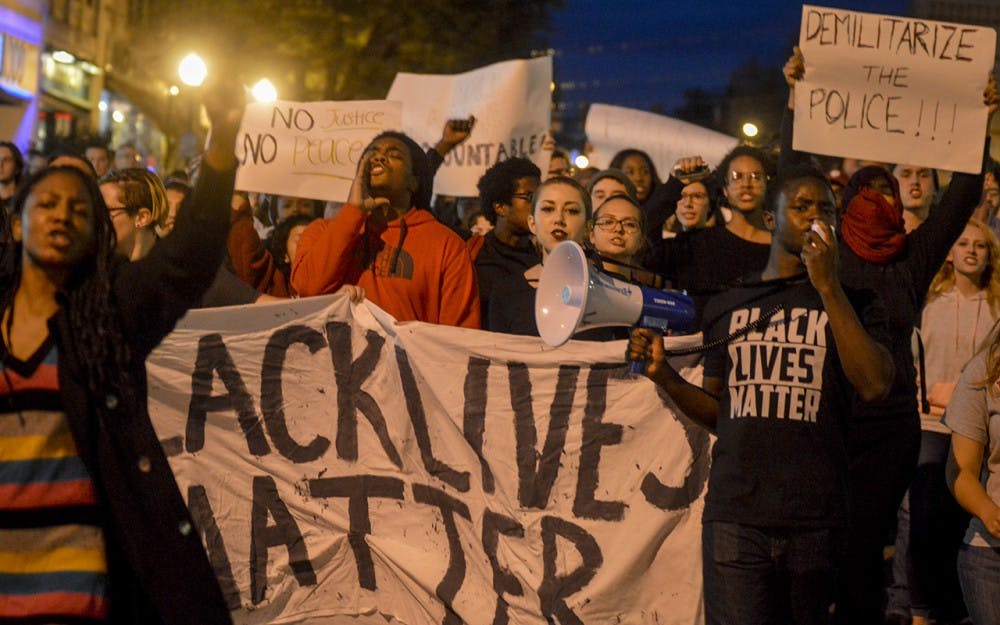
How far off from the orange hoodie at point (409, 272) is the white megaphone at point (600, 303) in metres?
1.39

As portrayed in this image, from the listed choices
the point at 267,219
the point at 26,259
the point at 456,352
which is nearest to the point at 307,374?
the point at 456,352

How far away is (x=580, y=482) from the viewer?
5246 millimetres

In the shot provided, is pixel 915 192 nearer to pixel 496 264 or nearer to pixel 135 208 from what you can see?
pixel 496 264

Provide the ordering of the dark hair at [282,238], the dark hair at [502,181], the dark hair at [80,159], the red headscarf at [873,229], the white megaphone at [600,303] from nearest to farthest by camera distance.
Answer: the white megaphone at [600,303] < the dark hair at [80,159] < the red headscarf at [873,229] < the dark hair at [502,181] < the dark hair at [282,238]

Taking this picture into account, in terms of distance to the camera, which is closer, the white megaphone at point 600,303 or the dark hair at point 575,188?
the white megaphone at point 600,303

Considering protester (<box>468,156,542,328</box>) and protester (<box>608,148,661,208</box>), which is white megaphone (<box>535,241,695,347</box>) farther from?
protester (<box>608,148,661,208</box>)

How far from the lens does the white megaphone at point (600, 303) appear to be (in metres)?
4.06

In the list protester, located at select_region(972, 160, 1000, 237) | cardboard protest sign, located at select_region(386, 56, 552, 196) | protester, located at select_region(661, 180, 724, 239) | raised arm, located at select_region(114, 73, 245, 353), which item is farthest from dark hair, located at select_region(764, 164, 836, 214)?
protester, located at select_region(972, 160, 1000, 237)

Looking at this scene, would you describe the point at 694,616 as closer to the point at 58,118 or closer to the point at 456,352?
the point at 456,352

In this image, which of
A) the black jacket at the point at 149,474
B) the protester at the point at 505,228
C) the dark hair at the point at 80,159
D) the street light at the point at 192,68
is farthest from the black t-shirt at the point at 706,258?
the street light at the point at 192,68

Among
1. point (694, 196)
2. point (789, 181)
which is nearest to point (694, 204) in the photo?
point (694, 196)

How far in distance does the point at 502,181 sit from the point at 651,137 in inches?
106

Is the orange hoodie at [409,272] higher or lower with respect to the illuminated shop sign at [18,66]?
lower

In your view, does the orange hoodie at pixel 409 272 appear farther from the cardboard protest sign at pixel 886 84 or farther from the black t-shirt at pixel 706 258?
the cardboard protest sign at pixel 886 84
